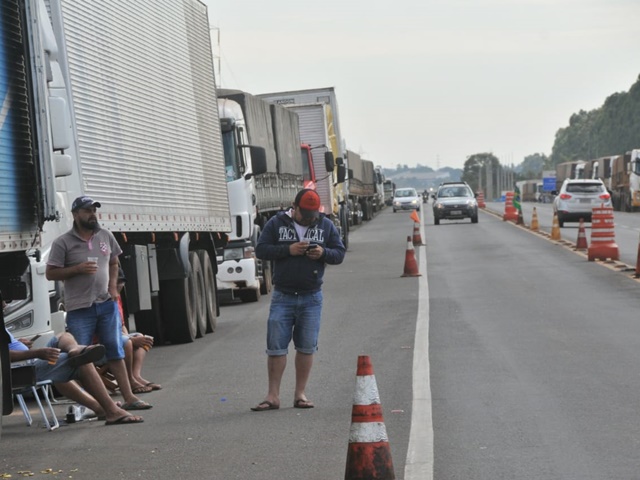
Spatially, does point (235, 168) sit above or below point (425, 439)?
above

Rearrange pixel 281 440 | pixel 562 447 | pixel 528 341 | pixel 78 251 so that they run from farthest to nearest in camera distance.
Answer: pixel 528 341
pixel 78 251
pixel 281 440
pixel 562 447

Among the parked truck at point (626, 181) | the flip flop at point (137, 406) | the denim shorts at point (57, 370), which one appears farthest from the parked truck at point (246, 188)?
the parked truck at point (626, 181)

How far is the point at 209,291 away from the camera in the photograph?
718 inches

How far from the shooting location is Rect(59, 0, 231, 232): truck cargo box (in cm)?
1291

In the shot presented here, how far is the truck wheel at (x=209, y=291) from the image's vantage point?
58.9ft

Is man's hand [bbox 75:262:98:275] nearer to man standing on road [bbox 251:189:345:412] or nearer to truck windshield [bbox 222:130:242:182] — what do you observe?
man standing on road [bbox 251:189:345:412]

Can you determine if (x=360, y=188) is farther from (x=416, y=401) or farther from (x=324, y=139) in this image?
(x=416, y=401)

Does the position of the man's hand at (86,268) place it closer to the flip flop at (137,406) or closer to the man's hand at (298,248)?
the flip flop at (137,406)

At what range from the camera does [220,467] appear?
831 centimetres

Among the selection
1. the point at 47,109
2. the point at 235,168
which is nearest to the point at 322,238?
the point at 47,109

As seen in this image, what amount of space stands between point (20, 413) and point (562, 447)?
4.65 m

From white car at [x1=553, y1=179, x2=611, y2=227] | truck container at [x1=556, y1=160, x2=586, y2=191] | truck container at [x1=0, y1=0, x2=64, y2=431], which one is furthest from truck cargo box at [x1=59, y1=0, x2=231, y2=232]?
truck container at [x1=556, y1=160, x2=586, y2=191]

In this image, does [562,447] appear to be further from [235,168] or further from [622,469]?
[235,168]

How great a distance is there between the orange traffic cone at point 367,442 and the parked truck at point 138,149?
8.82ft
